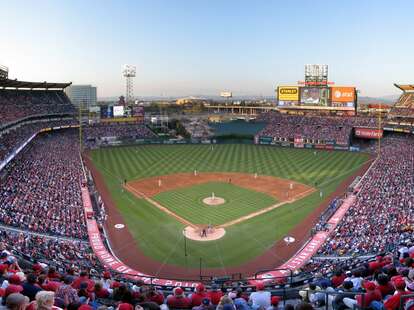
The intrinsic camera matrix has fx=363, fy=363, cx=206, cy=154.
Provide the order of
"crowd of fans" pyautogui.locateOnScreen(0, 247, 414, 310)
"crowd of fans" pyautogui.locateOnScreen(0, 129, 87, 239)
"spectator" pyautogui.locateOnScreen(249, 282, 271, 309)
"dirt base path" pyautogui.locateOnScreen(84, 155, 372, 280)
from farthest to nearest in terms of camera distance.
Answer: "crowd of fans" pyautogui.locateOnScreen(0, 129, 87, 239) < "dirt base path" pyautogui.locateOnScreen(84, 155, 372, 280) < "spectator" pyautogui.locateOnScreen(249, 282, 271, 309) < "crowd of fans" pyautogui.locateOnScreen(0, 247, 414, 310)

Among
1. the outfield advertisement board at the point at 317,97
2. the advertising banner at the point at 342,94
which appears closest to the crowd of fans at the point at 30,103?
the outfield advertisement board at the point at 317,97

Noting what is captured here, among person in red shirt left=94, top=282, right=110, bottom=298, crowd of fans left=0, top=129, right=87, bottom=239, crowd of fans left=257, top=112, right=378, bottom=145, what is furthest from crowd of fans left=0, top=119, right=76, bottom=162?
crowd of fans left=257, top=112, right=378, bottom=145

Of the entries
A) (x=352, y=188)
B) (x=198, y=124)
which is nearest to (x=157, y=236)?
(x=352, y=188)

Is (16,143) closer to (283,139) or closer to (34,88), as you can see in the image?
(34,88)

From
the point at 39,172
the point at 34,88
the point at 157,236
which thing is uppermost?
the point at 34,88

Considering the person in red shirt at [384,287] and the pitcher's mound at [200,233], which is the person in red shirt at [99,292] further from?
the pitcher's mound at [200,233]

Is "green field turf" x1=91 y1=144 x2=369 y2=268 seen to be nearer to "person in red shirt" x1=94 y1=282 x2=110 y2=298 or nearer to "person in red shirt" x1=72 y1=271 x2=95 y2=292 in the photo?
"person in red shirt" x1=72 y1=271 x2=95 y2=292
